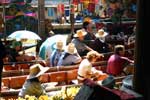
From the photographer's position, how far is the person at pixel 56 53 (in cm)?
933

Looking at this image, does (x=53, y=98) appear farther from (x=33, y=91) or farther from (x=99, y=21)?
(x=99, y=21)

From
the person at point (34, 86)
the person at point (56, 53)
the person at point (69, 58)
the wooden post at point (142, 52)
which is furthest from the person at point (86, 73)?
the wooden post at point (142, 52)

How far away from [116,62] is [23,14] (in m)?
10.2

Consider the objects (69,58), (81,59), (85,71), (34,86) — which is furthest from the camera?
(81,59)

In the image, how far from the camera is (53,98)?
5418 mm

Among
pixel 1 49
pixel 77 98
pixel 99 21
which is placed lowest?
pixel 99 21

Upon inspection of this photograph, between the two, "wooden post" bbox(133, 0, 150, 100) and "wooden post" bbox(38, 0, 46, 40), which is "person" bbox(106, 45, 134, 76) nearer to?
"wooden post" bbox(133, 0, 150, 100)

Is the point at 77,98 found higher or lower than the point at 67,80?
higher

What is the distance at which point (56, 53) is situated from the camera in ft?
31.1

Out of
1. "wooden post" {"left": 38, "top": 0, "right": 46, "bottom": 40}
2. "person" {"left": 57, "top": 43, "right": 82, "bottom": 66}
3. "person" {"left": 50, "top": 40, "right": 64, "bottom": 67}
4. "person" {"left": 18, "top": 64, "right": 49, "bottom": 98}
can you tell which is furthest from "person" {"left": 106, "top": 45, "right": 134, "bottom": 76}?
"wooden post" {"left": 38, "top": 0, "right": 46, "bottom": 40}

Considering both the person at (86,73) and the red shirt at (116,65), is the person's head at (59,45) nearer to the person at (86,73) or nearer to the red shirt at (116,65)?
the red shirt at (116,65)

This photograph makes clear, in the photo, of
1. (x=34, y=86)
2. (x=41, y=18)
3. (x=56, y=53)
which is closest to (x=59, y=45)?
(x=56, y=53)

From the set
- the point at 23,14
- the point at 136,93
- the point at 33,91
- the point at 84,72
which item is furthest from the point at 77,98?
the point at 23,14

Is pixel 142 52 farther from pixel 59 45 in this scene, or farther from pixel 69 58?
pixel 59 45
